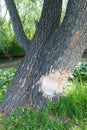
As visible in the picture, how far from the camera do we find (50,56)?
414 centimetres

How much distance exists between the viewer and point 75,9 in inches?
158

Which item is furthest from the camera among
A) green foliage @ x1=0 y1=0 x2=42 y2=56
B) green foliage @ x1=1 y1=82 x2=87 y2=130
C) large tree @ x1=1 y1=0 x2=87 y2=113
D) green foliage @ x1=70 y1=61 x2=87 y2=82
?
green foliage @ x1=0 y1=0 x2=42 y2=56

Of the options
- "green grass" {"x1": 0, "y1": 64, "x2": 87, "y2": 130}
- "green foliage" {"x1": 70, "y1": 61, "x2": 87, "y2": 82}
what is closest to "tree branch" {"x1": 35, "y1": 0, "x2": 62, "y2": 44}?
"green grass" {"x1": 0, "y1": 64, "x2": 87, "y2": 130}

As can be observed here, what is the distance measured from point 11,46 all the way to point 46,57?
1302cm

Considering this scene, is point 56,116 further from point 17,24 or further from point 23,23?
point 23,23

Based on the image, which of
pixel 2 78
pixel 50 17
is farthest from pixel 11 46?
pixel 50 17

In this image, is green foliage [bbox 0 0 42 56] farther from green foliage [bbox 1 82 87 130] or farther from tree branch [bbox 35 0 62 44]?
green foliage [bbox 1 82 87 130]

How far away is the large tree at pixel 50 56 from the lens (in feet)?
13.2

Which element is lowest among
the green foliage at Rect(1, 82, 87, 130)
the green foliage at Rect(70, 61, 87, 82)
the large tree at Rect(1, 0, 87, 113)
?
the green foliage at Rect(1, 82, 87, 130)

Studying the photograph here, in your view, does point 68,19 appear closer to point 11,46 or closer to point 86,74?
point 86,74

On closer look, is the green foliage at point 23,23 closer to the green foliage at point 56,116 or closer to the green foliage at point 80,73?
the green foliage at point 80,73

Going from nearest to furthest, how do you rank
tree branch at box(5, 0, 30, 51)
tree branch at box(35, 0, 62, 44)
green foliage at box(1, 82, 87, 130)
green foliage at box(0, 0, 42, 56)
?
green foliage at box(1, 82, 87, 130) < tree branch at box(35, 0, 62, 44) < tree branch at box(5, 0, 30, 51) < green foliage at box(0, 0, 42, 56)

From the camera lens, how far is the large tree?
159 inches

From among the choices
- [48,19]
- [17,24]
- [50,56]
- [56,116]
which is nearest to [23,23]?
[17,24]
